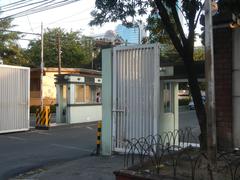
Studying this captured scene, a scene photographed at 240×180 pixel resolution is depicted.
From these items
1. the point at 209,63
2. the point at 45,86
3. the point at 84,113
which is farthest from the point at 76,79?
the point at 209,63

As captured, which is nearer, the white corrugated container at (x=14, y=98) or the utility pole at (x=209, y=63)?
the utility pole at (x=209, y=63)

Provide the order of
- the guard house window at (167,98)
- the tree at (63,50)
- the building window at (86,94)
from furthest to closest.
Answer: the tree at (63,50)
the building window at (86,94)
the guard house window at (167,98)

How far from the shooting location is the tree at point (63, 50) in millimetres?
57250

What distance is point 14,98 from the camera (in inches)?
785

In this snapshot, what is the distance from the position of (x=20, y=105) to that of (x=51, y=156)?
7.95 m

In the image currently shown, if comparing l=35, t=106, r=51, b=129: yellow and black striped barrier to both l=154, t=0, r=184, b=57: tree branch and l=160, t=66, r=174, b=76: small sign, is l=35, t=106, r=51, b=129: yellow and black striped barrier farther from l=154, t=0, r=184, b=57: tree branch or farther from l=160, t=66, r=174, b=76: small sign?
l=154, t=0, r=184, b=57: tree branch

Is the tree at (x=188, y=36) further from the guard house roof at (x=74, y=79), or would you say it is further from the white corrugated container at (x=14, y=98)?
the guard house roof at (x=74, y=79)

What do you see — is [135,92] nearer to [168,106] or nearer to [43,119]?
[168,106]

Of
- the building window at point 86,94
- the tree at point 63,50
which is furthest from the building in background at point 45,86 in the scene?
the building window at point 86,94

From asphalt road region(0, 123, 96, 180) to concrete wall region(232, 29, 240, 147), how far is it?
501cm

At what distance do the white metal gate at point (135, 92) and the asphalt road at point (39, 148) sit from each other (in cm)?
173

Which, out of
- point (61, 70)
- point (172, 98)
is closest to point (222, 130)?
point (172, 98)

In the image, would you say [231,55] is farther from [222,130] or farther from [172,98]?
[172,98]

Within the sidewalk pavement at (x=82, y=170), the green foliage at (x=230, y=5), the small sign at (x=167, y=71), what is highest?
the green foliage at (x=230, y=5)
